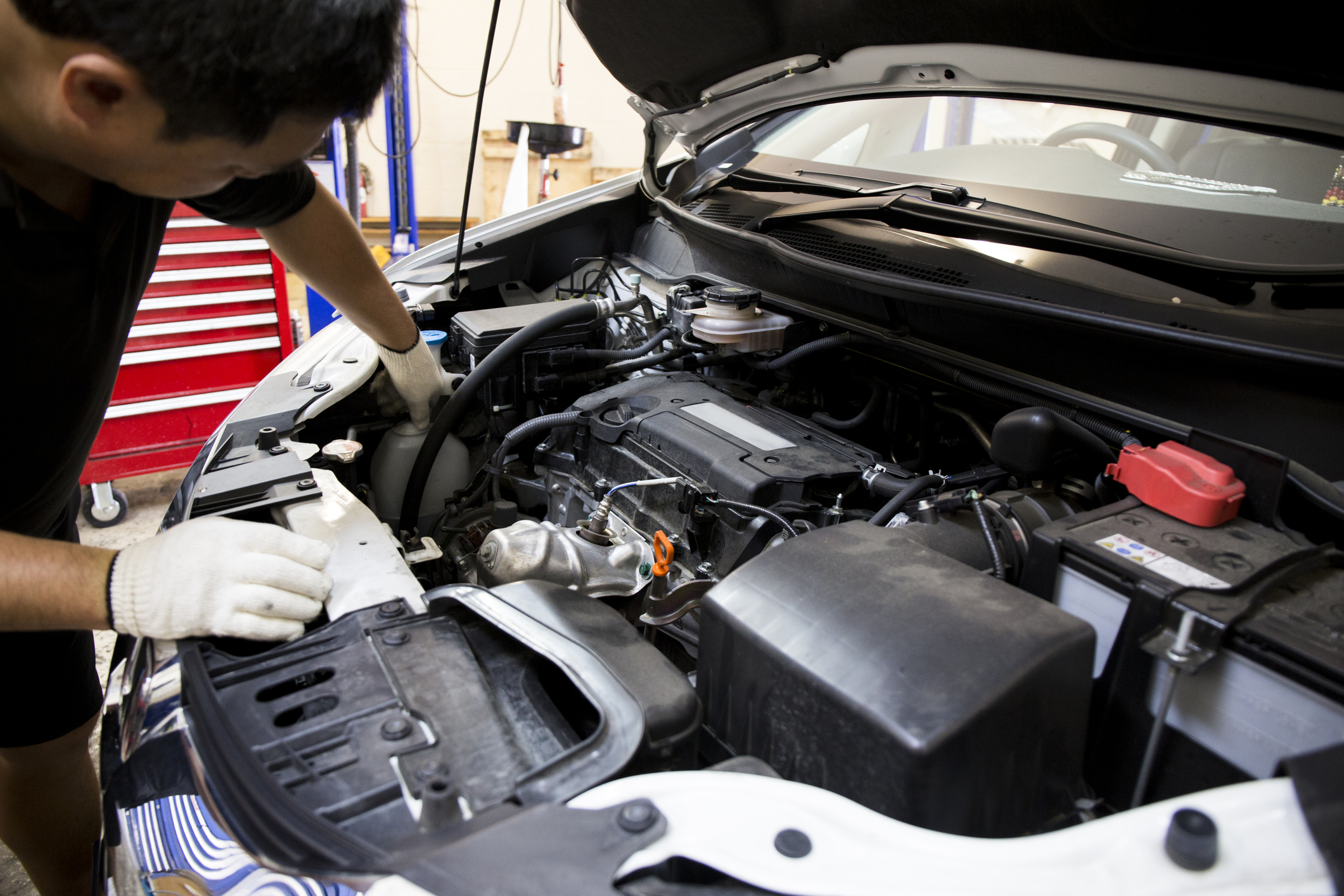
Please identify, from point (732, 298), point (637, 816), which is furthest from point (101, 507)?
point (637, 816)

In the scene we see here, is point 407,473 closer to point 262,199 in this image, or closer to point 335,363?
point 335,363

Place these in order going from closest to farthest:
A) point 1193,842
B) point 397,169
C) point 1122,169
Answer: point 1193,842 < point 1122,169 < point 397,169

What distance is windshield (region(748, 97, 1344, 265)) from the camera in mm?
1133

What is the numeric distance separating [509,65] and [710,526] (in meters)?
6.18

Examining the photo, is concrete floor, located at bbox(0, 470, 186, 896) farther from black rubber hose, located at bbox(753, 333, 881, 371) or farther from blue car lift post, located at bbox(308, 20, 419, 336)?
blue car lift post, located at bbox(308, 20, 419, 336)

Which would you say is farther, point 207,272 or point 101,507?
point 207,272

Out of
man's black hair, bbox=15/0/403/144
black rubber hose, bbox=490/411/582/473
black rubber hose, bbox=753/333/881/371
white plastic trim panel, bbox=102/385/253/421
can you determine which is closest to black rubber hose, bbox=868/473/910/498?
black rubber hose, bbox=753/333/881/371

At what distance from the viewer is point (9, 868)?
1.74 m

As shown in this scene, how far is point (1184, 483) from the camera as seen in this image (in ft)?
3.01

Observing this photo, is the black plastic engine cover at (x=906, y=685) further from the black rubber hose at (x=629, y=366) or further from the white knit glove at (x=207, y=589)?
the black rubber hose at (x=629, y=366)

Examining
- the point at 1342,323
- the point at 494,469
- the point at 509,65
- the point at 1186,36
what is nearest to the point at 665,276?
the point at 494,469

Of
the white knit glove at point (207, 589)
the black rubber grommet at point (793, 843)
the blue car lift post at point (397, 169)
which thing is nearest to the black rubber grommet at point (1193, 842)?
the black rubber grommet at point (793, 843)

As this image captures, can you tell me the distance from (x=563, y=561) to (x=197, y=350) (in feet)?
8.83

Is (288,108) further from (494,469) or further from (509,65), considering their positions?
(509,65)
